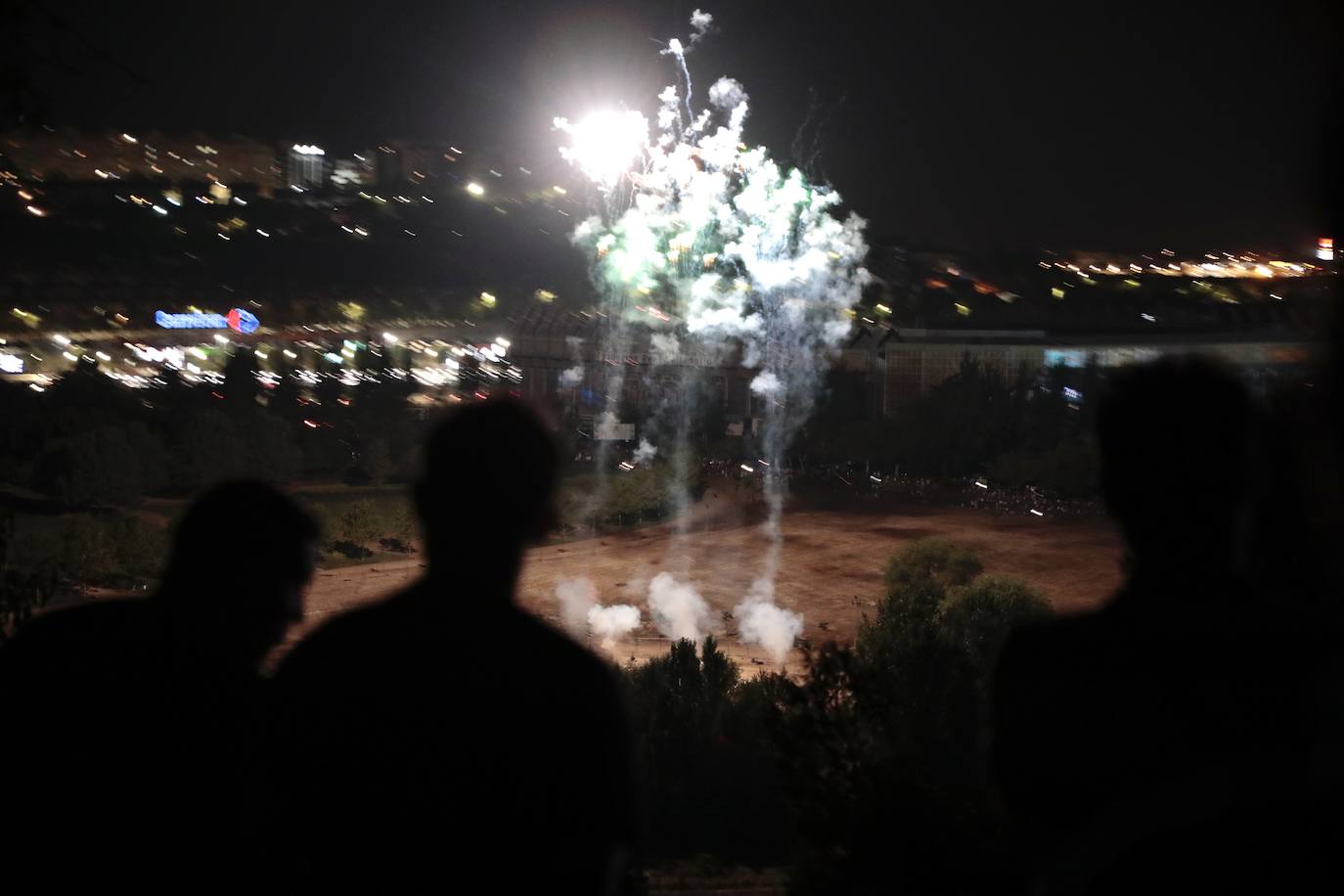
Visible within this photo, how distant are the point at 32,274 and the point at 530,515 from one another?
211ft

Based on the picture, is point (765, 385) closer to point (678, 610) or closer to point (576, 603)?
point (576, 603)

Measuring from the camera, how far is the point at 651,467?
1278 inches

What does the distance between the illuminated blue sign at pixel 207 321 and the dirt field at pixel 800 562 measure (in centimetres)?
2874

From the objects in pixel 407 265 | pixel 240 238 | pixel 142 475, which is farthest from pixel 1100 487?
pixel 240 238

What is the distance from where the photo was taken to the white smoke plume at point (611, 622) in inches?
703

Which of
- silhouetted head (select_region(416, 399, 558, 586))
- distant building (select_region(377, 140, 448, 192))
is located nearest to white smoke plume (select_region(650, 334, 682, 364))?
distant building (select_region(377, 140, 448, 192))

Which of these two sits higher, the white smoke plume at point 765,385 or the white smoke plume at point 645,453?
the white smoke plume at point 765,385

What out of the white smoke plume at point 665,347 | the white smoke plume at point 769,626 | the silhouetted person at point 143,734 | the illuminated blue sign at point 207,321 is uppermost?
the illuminated blue sign at point 207,321

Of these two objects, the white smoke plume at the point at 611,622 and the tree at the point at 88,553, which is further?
the tree at the point at 88,553

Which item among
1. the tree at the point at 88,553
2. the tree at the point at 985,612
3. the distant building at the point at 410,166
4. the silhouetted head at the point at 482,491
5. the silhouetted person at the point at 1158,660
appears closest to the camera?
the silhouetted person at the point at 1158,660

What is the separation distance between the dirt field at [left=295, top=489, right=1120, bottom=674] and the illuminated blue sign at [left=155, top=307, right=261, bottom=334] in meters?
28.7

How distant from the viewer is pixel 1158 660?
1.18 meters

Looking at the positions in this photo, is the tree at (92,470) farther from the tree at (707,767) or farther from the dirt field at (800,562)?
the tree at (707,767)

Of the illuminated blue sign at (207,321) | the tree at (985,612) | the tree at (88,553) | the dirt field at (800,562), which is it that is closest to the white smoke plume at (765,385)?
the dirt field at (800,562)
